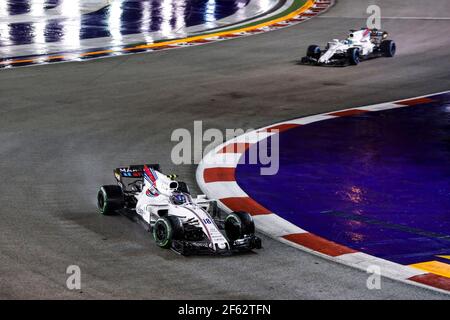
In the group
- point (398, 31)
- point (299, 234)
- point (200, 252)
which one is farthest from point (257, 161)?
point (398, 31)

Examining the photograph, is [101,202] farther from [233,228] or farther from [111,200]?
[233,228]

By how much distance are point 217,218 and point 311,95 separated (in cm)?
765

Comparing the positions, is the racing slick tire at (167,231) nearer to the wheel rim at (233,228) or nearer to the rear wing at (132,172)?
the wheel rim at (233,228)

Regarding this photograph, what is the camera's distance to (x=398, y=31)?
77.2 ft

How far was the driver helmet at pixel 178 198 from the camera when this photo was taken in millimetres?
8617

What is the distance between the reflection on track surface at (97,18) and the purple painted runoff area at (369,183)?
9.91m

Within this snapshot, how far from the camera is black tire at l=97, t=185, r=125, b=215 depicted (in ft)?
29.9

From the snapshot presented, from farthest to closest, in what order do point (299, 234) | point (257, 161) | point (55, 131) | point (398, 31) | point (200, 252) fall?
point (398, 31), point (55, 131), point (257, 161), point (299, 234), point (200, 252)

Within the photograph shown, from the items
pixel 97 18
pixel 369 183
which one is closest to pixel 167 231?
pixel 369 183

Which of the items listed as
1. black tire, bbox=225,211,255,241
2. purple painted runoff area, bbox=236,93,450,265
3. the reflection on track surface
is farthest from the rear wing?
the reflection on track surface

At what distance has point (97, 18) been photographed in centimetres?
2594

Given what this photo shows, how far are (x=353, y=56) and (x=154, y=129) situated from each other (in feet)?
22.7

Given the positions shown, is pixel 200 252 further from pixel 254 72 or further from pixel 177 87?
pixel 254 72

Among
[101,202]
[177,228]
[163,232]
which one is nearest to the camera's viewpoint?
[177,228]
